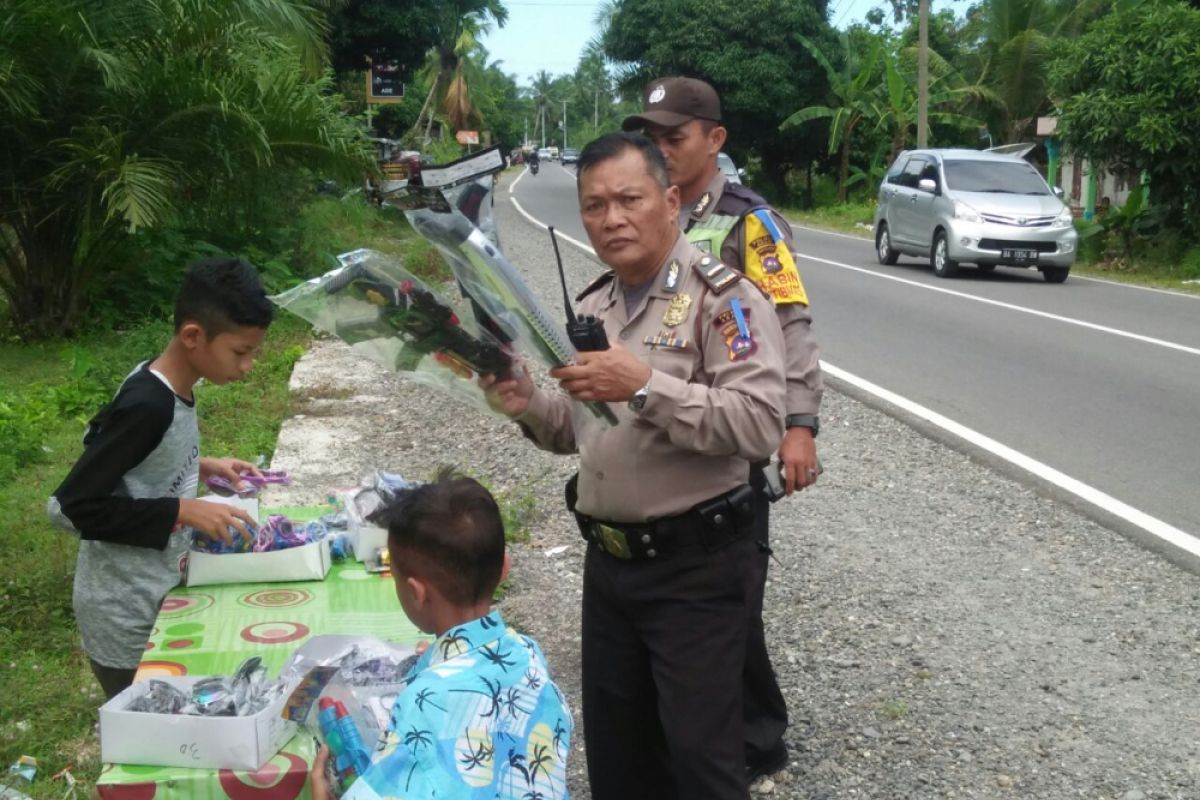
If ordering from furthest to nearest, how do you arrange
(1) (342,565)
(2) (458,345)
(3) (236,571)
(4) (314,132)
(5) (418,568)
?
(4) (314,132) < (1) (342,565) < (3) (236,571) < (2) (458,345) < (5) (418,568)

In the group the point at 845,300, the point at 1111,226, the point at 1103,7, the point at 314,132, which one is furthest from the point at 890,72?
the point at 314,132

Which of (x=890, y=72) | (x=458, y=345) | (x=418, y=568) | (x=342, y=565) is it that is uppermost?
(x=890, y=72)

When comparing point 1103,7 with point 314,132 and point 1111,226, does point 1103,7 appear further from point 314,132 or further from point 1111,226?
point 314,132

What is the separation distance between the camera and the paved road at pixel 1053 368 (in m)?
7.19

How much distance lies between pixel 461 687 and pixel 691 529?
78cm

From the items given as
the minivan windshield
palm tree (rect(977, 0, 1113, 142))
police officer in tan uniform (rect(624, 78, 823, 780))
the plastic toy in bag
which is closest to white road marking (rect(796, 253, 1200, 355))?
the minivan windshield

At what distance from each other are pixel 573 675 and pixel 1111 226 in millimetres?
17900

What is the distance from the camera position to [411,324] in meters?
2.49

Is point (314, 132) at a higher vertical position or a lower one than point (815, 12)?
lower

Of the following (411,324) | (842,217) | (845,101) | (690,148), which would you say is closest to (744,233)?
(690,148)

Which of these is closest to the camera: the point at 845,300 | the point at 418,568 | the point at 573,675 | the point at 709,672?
the point at 418,568

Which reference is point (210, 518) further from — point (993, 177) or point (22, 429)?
point (993, 177)

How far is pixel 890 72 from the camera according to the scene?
104 ft

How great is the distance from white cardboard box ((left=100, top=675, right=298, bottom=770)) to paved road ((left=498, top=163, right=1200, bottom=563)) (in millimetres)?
4697
